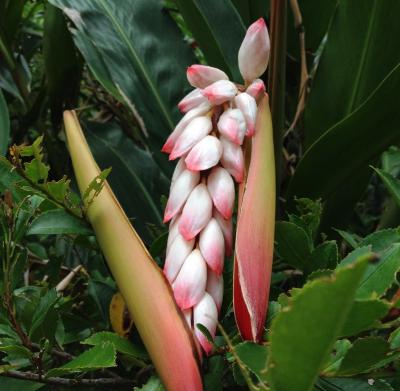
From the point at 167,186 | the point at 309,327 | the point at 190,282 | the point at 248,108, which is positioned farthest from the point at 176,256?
the point at 167,186

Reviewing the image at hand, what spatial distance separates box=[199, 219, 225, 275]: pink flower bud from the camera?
0.50 meters

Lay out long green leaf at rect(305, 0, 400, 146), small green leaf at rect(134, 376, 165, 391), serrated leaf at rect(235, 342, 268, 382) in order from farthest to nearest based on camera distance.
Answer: long green leaf at rect(305, 0, 400, 146)
small green leaf at rect(134, 376, 165, 391)
serrated leaf at rect(235, 342, 268, 382)

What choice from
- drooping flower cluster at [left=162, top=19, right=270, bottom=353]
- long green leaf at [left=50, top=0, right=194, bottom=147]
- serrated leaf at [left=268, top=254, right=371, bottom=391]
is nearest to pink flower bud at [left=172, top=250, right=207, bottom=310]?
drooping flower cluster at [left=162, top=19, right=270, bottom=353]

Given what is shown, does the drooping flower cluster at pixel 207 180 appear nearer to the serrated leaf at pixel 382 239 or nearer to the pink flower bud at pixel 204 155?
the pink flower bud at pixel 204 155

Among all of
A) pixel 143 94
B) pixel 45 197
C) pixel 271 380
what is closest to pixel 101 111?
pixel 143 94

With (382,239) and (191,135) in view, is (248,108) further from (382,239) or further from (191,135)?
(382,239)

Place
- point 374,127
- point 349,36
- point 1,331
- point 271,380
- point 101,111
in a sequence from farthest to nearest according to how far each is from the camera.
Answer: point 101,111 → point 349,36 → point 374,127 → point 1,331 → point 271,380

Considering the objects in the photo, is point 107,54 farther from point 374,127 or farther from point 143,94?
point 374,127

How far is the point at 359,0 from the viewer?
762 mm

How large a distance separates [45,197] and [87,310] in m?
0.19

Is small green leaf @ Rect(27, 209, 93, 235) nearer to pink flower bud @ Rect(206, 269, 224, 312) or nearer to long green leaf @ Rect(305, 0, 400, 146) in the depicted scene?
pink flower bud @ Rect(206, 269, 224, 312)

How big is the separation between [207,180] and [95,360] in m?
0.19

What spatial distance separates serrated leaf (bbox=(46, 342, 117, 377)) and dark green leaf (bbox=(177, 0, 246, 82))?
19.6 inches

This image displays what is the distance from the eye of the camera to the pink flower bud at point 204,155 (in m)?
0.52
